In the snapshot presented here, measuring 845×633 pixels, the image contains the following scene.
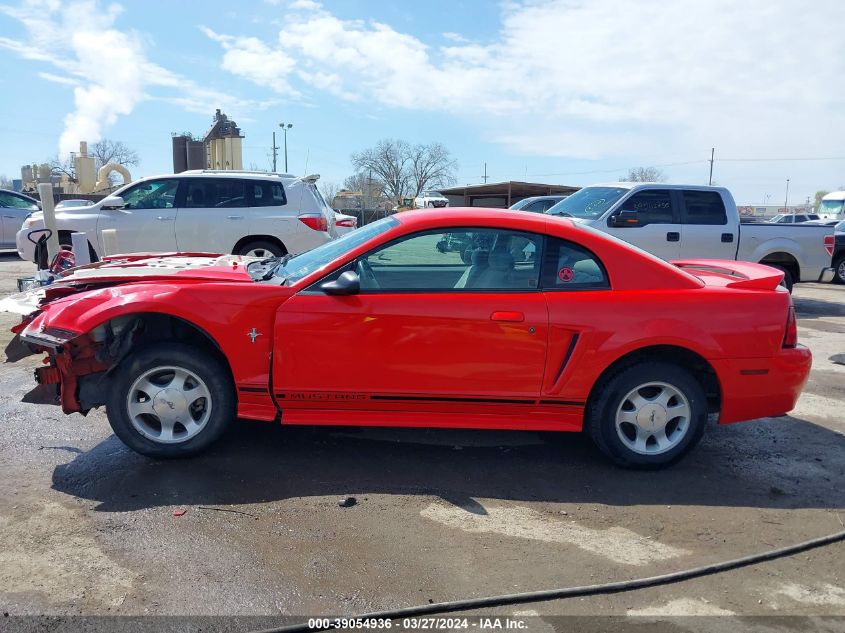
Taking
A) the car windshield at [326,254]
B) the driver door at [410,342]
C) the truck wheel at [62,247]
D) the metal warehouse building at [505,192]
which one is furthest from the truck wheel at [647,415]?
the metal warehouse building at [505,192]

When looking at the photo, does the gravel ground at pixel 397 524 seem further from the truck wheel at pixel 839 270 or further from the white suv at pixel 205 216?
the truck wheel at pixel 839 270

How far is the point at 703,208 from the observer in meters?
10.2

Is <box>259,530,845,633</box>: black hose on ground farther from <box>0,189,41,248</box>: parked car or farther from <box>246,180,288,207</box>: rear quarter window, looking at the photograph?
<box>0,189,41,248</box>: parked car

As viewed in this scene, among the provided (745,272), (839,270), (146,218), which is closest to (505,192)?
(839,270)

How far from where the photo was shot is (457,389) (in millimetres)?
4047

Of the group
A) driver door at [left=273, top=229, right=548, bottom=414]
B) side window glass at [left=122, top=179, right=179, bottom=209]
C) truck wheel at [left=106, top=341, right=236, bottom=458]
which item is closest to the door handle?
driver door at [left=273, top=229, right=548, bottom=414]

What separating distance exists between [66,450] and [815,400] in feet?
19.7

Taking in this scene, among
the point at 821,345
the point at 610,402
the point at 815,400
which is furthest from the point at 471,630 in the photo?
the point at 821,345

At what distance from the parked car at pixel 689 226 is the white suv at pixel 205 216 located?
164 inches

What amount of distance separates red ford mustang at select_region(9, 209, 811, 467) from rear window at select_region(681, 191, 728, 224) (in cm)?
632

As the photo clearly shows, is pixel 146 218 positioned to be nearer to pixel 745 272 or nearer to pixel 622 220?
pixel 622 220

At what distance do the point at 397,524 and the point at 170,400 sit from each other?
5.35ft

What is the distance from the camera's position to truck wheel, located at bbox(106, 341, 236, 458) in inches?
158

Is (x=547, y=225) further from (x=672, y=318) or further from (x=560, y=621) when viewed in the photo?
(x=560, y=621)
